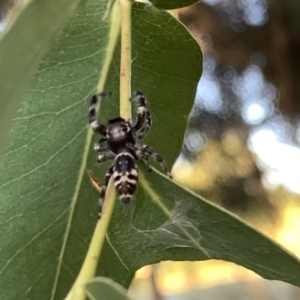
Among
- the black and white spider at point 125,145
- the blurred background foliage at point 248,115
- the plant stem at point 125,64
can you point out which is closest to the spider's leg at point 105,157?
the black and white spider at point 125,145

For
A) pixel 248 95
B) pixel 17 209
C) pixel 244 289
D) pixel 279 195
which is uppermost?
pixel 17 209

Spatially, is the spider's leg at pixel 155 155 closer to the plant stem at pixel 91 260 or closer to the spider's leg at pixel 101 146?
the spider's leg at pixel 101 146

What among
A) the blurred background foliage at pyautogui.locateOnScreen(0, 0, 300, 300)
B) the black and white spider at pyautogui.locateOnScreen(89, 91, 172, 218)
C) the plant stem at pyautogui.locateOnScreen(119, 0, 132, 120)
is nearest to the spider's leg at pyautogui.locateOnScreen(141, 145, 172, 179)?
the black and white spider at pyautogui.locateOnScreen(89, 91, 172, 218)

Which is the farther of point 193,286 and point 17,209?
point 193,286

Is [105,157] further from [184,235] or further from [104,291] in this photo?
[104,291]

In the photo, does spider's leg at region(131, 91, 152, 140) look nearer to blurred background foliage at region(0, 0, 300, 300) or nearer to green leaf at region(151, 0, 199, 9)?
green leaf at region(151, 0, 199, 9)

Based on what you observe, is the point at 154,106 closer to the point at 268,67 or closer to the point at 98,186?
the point at 98,186

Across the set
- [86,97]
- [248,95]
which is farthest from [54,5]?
[248,95]
